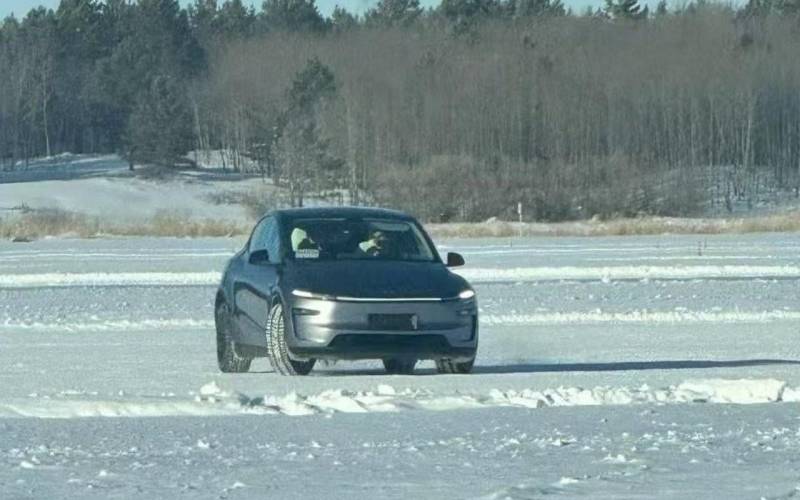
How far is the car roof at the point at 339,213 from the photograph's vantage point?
15.5 m

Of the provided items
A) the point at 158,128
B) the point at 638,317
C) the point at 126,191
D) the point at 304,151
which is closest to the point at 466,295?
the point at 638,317

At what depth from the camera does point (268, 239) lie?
15.5 metres

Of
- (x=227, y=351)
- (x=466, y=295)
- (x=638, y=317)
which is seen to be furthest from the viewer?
(x=638, y=317)

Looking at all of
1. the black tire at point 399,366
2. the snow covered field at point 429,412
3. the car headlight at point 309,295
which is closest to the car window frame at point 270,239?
the car headlight at point 309,295

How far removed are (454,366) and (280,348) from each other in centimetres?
156

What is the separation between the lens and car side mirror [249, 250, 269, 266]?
49.8ft

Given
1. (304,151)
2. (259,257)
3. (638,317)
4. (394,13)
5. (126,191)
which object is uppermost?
(394,13)

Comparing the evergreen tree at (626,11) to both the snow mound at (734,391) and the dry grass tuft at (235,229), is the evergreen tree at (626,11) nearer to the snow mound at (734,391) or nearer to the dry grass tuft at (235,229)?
the dry grass tuft at (235,229)

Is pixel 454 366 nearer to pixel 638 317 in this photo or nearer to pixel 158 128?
pixel 638 317

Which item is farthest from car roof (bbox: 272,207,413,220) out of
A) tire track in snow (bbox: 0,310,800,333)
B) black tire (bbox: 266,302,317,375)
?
tire track in snow (bbox: 0,310,800,333)

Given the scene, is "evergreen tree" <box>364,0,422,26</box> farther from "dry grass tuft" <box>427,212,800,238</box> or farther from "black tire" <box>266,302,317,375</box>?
"black tire" <box>266,302,317,375</box>

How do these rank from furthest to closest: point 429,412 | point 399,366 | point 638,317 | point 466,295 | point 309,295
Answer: point 638,317 < point 399,366 < point 466,295 < point 309,295 < point 429,412

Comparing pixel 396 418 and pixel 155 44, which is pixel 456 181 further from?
pixel 396 418

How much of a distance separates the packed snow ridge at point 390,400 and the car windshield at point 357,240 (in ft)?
7.65
